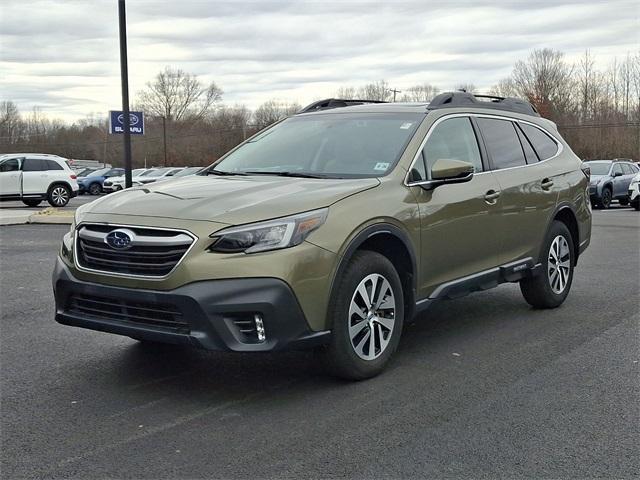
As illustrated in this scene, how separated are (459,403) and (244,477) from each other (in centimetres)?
151

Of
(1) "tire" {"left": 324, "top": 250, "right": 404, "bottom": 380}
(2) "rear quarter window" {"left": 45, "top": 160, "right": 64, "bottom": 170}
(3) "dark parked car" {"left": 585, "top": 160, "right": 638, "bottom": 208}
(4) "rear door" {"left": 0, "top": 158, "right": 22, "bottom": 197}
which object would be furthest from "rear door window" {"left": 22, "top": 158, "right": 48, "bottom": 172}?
(1) "tire" {"left": 324, "top": 250, "right": 404, "bottom": 380}

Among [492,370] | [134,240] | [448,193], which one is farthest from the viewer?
[448,193]

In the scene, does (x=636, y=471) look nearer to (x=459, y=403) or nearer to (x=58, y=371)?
(x=459, y=403)

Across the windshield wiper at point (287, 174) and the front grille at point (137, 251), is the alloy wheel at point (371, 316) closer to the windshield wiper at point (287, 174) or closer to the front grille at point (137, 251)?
the windshield wiper at point (287, 174)

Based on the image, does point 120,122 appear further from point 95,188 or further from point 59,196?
point 95,188

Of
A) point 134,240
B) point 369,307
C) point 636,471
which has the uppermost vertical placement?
point 134,240

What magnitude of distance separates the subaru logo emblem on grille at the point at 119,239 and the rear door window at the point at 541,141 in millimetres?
3995

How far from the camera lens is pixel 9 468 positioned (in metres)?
3.44

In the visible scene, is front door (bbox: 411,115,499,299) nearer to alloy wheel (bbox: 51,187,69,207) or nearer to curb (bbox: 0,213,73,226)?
curb (bbox: 0,213,73,226)

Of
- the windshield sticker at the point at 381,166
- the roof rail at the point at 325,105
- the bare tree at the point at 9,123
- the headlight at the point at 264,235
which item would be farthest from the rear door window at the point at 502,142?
the bare tree at the point at 9,123

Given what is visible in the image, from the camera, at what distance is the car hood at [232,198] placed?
4246 millimetres

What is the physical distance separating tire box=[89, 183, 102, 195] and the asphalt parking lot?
36.4 meters

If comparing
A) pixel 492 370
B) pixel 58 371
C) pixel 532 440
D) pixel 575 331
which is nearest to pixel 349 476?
pixel 532 440

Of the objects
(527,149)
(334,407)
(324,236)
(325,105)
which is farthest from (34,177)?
(334,407)
